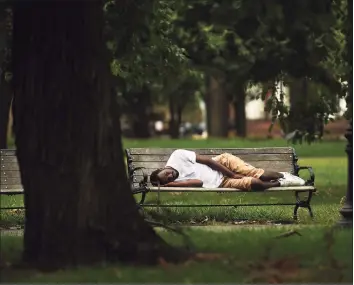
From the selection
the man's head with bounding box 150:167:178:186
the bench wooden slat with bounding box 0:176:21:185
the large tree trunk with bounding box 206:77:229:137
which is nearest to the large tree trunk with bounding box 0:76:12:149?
the bench wooden slat with bounding box 0:176:21:185

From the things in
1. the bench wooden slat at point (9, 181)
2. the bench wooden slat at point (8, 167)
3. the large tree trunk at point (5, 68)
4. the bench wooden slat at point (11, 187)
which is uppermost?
the large tree trunk at point (5, 68)

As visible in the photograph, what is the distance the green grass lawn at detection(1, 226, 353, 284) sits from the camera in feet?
24.7

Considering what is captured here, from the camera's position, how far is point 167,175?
12.2m

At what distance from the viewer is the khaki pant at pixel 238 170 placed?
477 inches

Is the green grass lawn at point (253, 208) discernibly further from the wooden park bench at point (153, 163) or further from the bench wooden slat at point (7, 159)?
the bench wooden slat at point (7, 159)

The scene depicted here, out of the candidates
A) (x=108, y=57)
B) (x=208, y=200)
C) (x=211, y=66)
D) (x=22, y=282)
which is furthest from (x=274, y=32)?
(x=211, y=66)

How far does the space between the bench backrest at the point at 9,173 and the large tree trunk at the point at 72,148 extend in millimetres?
4032

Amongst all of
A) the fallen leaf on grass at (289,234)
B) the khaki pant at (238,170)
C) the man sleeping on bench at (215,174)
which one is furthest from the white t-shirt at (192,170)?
the fallen leaf on grass at (289,234)

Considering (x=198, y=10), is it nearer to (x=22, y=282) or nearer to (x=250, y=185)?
(x=250, y=185)

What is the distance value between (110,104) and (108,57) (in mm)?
389

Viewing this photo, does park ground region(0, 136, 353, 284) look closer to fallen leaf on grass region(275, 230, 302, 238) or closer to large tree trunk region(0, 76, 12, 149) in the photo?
fallen leaf on grass region(275, 230, 302, 238)

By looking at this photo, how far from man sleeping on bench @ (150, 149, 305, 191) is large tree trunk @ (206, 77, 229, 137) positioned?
32897 millimetres

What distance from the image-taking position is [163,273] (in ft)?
25.3

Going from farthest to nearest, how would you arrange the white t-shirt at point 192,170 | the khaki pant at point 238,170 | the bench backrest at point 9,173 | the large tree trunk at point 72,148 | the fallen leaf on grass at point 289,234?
the bench backrest at point 9,173 < the white t-shirt at point 192,170 < the khaki pant at point 238,170 < the fallen leaf on grass at point 289,234 < the large tree trunk at point 72,148
